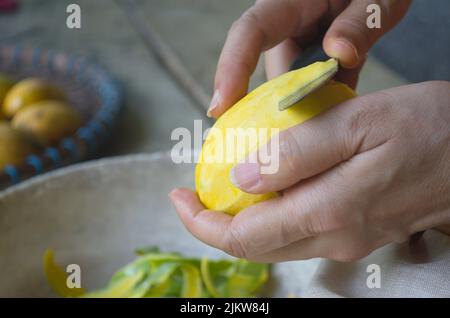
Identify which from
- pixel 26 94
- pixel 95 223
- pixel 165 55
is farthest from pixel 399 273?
pixel 165 55

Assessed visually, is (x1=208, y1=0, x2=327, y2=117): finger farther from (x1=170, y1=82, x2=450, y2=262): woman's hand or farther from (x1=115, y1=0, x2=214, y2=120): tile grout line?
(x1=115, y1=0, x2=214, y2=120): tile grout line

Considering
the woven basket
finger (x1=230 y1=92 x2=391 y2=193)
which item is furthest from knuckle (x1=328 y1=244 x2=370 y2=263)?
the woven basket

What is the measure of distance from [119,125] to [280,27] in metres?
1.13

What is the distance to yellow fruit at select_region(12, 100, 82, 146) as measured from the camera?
1519 mm

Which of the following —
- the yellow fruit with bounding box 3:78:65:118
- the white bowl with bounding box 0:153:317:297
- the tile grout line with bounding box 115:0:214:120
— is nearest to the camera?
the white bowl with bounding box 0:153:317:297

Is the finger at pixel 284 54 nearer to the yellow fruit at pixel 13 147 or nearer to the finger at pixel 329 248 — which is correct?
the finger at pixel 329 248

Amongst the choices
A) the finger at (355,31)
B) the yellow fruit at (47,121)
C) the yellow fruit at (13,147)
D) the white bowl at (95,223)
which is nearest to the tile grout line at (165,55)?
the yellow fruit at (47,121)

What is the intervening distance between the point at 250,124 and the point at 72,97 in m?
→ 1.26

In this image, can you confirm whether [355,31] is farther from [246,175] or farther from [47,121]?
[47,121]

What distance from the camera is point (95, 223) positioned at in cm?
108

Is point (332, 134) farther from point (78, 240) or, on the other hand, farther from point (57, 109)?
point (57, 109)

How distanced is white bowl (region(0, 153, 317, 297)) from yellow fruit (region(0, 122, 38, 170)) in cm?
39

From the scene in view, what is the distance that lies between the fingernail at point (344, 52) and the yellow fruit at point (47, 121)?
3.42 feet

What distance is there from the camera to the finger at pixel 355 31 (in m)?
0.62
